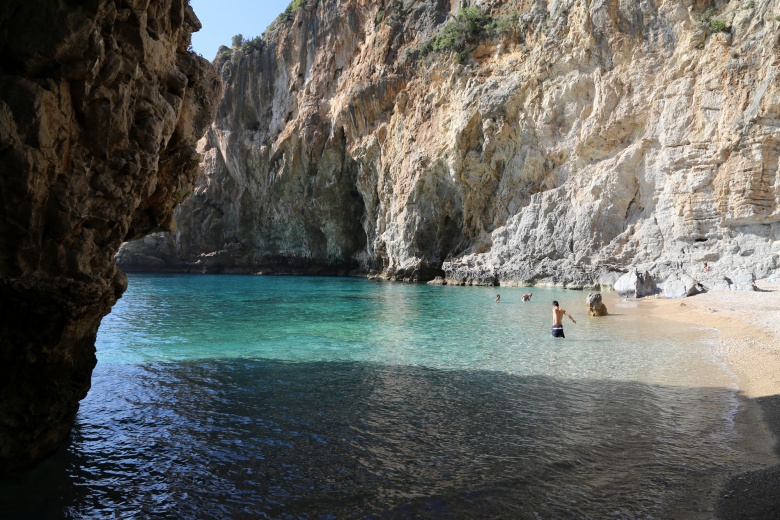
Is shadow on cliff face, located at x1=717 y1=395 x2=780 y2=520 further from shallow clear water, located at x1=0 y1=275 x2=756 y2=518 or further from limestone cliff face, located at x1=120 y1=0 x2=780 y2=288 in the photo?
limestone cliff face, located at x1=120 y1=0 x2=780 y2=288

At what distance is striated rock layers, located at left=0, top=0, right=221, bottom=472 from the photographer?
166 inches

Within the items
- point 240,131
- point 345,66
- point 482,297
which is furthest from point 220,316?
point 240,131

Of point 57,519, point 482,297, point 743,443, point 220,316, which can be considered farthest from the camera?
point 482,297

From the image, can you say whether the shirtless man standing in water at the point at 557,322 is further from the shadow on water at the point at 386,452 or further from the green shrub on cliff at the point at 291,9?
the green shrub on cliff at the point at 291,9

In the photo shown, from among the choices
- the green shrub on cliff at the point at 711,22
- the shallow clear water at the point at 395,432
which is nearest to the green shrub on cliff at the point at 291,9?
the green shrub on cliff at the point at 711,22

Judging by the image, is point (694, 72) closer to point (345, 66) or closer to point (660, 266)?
point (660, 266)

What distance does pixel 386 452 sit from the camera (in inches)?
225

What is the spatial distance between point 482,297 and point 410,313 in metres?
7.50

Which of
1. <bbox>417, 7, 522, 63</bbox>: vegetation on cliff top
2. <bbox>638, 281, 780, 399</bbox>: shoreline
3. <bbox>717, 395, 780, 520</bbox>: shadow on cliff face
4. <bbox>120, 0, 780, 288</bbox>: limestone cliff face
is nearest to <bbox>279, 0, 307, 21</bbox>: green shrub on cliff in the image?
<bbox>120, 0, 780, 288</bbox>: limestone cliff face

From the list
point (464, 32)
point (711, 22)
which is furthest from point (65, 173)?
point (464, 32)

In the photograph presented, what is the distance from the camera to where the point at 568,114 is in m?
33.9

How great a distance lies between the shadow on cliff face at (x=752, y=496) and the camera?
4.14 meters

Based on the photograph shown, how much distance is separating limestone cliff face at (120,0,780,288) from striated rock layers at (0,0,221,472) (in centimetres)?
2420

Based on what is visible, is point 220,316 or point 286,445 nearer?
point 286,445
